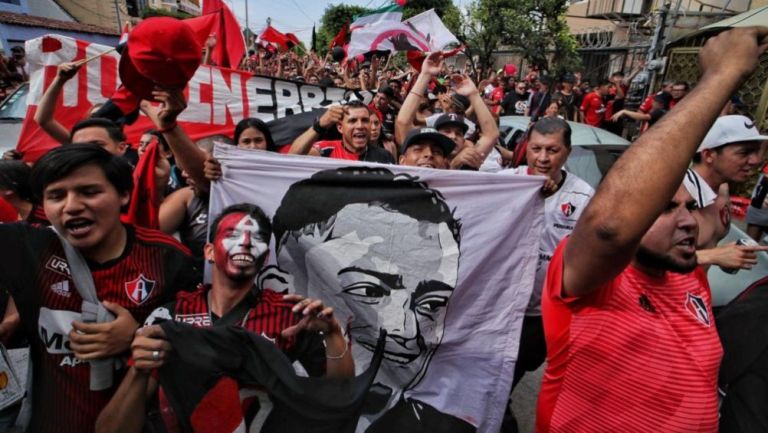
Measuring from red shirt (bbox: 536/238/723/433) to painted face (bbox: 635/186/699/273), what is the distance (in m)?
0.05

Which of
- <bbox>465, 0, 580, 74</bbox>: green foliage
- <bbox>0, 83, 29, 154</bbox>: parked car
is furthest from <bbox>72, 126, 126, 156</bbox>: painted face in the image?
<bbox>465, 0, 580, 74</bbox>: green foliage

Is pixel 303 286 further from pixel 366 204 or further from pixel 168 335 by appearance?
pixel 168 335

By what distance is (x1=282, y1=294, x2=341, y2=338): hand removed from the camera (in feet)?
5.01

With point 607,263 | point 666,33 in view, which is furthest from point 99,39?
point 607,263

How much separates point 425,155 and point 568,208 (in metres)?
0.92

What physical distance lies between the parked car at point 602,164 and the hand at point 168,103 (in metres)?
2.02

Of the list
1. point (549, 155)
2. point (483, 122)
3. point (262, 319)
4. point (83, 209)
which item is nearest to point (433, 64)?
point (483, 122)

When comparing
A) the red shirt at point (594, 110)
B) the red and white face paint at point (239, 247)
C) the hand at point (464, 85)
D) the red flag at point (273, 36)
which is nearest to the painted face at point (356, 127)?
the hand at point (464, 85)

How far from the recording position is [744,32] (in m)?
1.07

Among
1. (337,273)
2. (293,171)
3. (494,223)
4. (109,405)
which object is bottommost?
(109,405)

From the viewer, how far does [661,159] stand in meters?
1.00

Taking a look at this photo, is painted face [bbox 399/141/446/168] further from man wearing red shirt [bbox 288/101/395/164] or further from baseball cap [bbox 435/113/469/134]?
baseball cap [bbox 435/113/469/134]

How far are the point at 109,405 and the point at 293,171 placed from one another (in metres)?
1.20

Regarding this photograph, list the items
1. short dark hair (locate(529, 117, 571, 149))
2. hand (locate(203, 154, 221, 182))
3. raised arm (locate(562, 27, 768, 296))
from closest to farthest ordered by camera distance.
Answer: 1. raised arm (locate(562, 27, 768, 296))
2. hand (locate(203, 154, 221, 182))
3. short dark hair (locate(529, 117, 571, 149))
